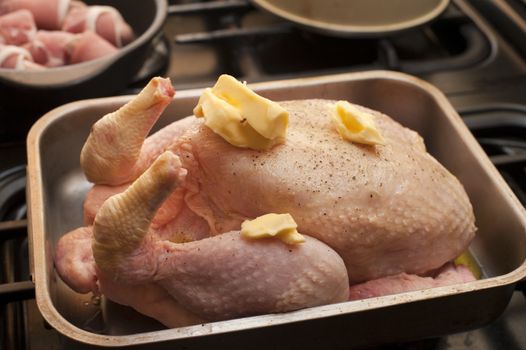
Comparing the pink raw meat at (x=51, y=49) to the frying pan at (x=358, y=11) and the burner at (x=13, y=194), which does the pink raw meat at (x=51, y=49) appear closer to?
the burner at (x=13, y=194)

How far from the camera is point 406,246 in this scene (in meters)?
0.96

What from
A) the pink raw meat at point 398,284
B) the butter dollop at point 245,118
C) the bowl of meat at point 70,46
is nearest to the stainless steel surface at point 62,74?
the bowl of meat at point 70,46

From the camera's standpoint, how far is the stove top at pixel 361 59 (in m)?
1.38

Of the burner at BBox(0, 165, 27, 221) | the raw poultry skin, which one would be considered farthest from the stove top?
the raw poultry skin

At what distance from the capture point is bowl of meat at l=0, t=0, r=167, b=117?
1.29 m

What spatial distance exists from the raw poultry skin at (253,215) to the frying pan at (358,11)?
2.15 ft

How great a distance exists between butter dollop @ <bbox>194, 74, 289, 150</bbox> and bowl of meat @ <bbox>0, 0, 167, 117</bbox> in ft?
1.53

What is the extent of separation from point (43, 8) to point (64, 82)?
1.38 ft

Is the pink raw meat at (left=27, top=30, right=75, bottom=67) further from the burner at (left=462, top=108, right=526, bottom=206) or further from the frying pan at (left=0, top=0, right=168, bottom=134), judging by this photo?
the burner at (left=462, top=108, right=526, bottom=206)

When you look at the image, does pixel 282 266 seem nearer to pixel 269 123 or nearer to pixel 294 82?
pixel 269 123

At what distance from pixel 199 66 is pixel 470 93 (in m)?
0.73

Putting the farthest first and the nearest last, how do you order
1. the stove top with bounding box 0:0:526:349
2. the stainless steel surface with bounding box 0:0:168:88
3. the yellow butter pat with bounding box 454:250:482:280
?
1. the stove top with bounding box 0:0:526:349
2. the stainless steel surface with bounding box 0:0:168:88
3. the yellow butter pat with bounding box 454:250:482:280

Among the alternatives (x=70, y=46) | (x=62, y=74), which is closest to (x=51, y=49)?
(x=70, y=46)

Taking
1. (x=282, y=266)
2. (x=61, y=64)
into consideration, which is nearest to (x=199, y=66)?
(x=61, y=64)
